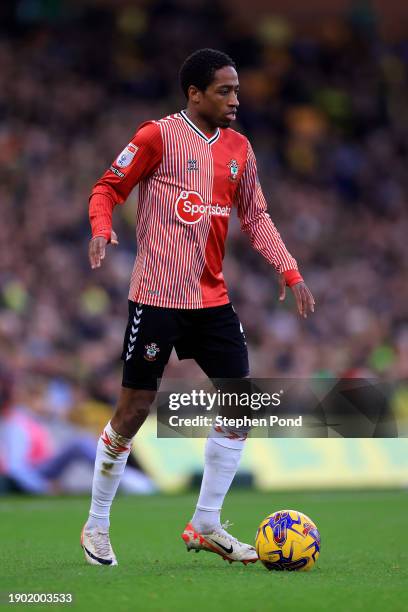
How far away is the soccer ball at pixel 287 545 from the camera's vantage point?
6324 millimetres

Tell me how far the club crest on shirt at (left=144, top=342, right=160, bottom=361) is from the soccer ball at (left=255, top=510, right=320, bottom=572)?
1.04m

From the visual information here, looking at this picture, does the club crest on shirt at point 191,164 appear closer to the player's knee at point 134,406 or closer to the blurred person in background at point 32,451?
the player's knee at point 134,406

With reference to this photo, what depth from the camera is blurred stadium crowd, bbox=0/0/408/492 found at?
16531 millimetres

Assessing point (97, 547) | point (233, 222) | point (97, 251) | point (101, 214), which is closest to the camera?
point (97, 251)

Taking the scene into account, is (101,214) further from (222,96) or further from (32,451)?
(32,451)

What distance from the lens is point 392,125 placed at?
24.4 meters

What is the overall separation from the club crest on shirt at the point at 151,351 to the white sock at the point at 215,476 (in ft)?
2.04

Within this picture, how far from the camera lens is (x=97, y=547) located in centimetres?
647

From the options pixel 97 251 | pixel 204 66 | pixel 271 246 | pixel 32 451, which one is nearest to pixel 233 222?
pixel 32 451

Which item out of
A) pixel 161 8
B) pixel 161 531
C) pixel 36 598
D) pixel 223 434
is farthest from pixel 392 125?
pixel 36 598

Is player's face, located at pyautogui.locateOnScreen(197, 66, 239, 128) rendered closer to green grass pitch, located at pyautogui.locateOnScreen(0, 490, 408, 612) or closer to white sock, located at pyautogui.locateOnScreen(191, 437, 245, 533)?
white sock, located at pyautogui.locateOnScreen(191, 437, 245, 533)

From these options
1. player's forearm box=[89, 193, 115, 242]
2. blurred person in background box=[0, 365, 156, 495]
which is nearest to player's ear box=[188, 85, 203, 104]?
player's forearm box=[89, 193, 115, 242]

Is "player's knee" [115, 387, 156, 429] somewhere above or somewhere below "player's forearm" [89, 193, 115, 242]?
below

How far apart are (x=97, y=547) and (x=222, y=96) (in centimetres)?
242
